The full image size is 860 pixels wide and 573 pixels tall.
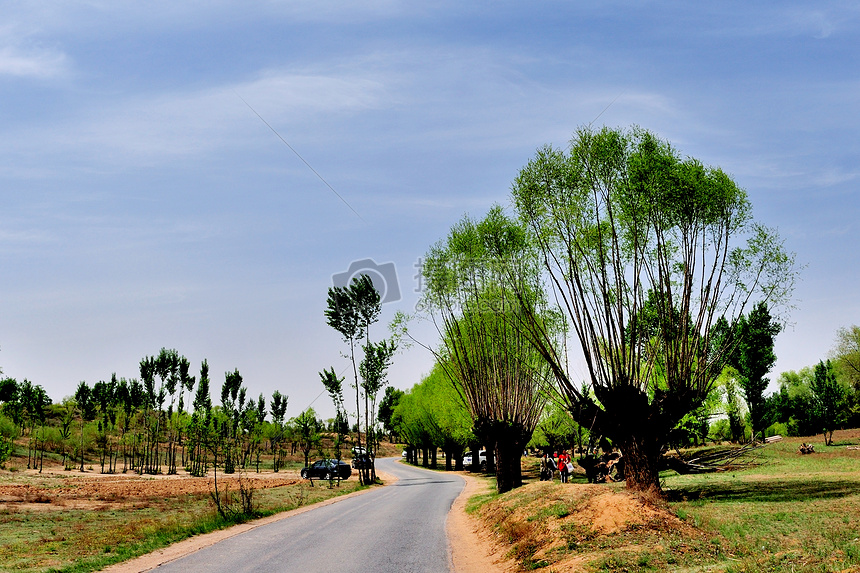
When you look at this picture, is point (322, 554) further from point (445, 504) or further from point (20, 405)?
point (20, 405)

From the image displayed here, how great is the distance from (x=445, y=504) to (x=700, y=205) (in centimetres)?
1658

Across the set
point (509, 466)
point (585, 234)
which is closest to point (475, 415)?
point (509, 466)

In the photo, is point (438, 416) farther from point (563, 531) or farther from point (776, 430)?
point (563, 531)

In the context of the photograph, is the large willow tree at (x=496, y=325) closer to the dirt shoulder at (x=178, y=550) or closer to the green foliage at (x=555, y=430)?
the dirt shoulder at (x=178, y=550)

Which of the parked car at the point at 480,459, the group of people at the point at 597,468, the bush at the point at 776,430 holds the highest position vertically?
the group of people at the point at 597,468

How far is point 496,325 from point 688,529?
16479 mm

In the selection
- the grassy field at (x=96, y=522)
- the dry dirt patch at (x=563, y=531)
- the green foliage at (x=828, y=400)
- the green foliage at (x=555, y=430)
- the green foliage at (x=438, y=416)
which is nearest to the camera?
the dry dirt patch at (x=563, y=531)

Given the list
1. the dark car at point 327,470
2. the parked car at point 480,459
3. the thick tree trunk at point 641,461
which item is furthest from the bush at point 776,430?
the thick tree trunk at point 641,461

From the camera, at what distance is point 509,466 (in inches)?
1078

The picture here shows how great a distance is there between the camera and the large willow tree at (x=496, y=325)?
1050 inches

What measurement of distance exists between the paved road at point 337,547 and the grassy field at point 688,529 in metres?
2.00

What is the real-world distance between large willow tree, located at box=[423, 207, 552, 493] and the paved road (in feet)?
19.1

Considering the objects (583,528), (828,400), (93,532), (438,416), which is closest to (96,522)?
(93,532)

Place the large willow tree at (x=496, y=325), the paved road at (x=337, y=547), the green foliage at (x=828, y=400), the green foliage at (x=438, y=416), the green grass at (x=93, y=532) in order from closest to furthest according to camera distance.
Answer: the paved road at (x=337, y=547) → the green grass at (x=93, y=532) → the large willow tree at (x=496, y=325) → the green foliage at (x=438, y=416) → the green foliage at (x=828, y=400)
